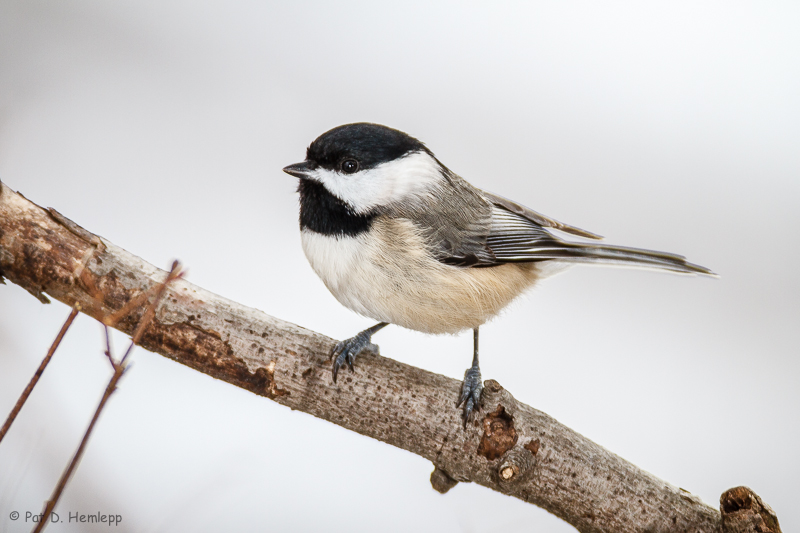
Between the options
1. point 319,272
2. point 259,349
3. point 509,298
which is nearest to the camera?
point 259,349

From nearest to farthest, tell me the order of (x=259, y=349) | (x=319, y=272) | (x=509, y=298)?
(x=259, y=349) → (x=319, y=272) → (x=509, y=298)

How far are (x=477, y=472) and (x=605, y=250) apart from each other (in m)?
0.65

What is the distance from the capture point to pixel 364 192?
1.49m

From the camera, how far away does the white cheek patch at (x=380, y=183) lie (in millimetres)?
1480

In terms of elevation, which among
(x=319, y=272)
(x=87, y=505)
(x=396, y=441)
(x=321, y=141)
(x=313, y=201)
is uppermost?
(x=321, y=141)

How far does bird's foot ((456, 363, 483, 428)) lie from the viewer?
58.6 inches

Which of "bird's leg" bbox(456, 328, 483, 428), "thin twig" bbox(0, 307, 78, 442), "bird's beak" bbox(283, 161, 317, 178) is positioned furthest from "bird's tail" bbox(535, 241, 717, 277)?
"thin twig" bbox(0, 307, 78, 442)

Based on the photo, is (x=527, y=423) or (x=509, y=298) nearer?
(x=527, y=423)

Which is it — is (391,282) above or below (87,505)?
above

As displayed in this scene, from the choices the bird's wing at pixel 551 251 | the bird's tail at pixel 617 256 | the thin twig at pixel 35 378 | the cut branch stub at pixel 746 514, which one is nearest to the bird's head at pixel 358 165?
the bird's wing at pixel 551 251

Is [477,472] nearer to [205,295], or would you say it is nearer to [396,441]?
[396,441]

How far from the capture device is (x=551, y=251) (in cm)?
163

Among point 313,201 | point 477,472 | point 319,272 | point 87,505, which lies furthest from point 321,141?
point 87,505

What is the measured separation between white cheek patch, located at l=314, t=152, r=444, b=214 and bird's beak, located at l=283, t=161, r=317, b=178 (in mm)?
19
